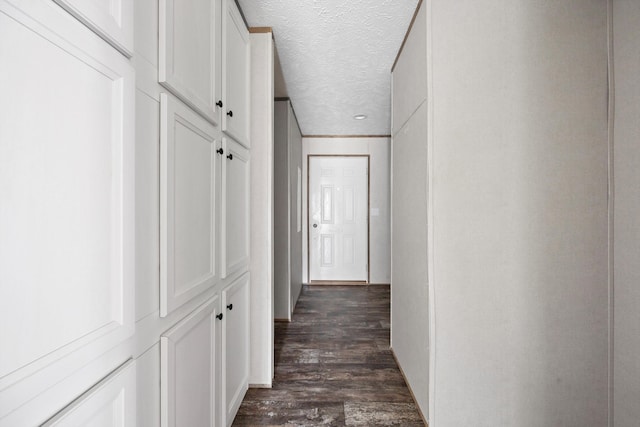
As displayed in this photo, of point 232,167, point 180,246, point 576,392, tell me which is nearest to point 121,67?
point 180,246

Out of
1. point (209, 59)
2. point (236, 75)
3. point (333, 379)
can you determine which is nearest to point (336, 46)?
point (236, 75)

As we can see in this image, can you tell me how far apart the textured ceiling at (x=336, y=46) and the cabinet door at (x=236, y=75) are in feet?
0.66

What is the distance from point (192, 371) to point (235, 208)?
826 mm

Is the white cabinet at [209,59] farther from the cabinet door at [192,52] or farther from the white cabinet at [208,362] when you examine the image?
the white cabinet at [208,362]

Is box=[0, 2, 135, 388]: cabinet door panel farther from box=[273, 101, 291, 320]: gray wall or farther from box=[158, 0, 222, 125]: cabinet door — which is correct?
box=[273, 101, 291, 320]: gray wall

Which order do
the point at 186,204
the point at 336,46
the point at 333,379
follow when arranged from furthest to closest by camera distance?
the point at 336,46, the point at 333,379, the point at 186,204

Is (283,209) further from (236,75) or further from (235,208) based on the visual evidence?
(236,75)

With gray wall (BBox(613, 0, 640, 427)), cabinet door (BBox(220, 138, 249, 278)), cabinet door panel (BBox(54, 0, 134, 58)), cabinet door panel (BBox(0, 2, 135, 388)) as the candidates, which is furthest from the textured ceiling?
cabinet door panel (BBox(0, 2, 135, 388))

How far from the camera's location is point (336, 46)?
7.79 ft

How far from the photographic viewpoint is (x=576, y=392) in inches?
61.1

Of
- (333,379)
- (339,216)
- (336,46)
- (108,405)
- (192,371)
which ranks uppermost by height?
(336,46)

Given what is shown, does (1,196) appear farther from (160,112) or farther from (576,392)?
(576,392)

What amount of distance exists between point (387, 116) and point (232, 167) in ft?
9.28

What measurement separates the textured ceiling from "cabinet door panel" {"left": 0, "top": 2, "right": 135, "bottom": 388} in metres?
1.49
